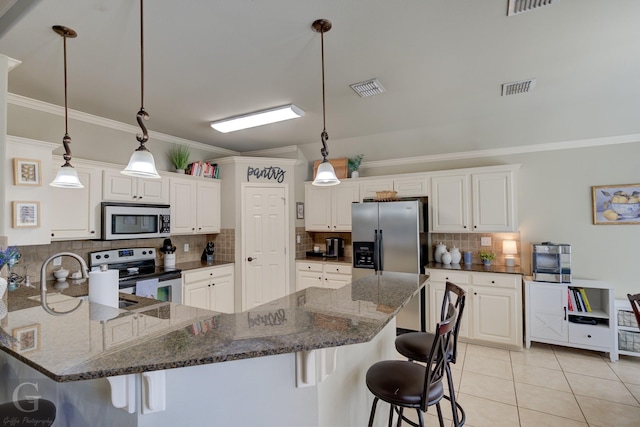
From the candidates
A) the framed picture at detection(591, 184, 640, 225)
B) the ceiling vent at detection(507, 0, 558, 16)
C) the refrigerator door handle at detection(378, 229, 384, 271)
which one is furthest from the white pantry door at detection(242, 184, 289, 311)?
the framed picture at detection(591, 184, 640, 225)

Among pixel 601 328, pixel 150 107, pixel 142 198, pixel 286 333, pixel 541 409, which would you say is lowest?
pixel 541 409

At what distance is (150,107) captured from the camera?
3293mm

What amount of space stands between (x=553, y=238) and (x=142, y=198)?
5082 mm

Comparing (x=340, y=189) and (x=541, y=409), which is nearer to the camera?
(x=541, y=409)

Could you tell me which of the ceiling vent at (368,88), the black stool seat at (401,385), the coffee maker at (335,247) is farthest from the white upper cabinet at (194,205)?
the black stool seat at (401,385)

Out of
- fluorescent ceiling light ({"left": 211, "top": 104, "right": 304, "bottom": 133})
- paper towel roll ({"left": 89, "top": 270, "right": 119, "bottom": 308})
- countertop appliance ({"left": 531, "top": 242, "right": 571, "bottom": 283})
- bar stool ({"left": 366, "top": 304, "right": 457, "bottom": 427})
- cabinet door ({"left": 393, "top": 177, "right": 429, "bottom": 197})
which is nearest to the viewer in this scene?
bar stool ({"left": 366, "top": 304, "right": 457, "bottom": 427})

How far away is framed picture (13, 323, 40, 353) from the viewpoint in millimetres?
1134

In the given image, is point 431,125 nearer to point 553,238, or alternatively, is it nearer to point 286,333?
point 553,238

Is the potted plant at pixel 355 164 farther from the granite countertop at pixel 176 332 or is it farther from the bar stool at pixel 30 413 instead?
the bar stool at pixel 30 413

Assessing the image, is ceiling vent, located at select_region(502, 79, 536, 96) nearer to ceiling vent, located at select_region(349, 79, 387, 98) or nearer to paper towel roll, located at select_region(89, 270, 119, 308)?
ceiling vent, located at select_region(349, 79, 387, 98)

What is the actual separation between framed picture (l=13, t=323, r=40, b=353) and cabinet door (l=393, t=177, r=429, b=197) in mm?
3936

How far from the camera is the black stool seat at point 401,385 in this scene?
148 centimetres

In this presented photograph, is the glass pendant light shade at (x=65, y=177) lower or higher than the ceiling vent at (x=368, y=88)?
lower

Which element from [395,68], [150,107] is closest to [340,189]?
[395,68]
